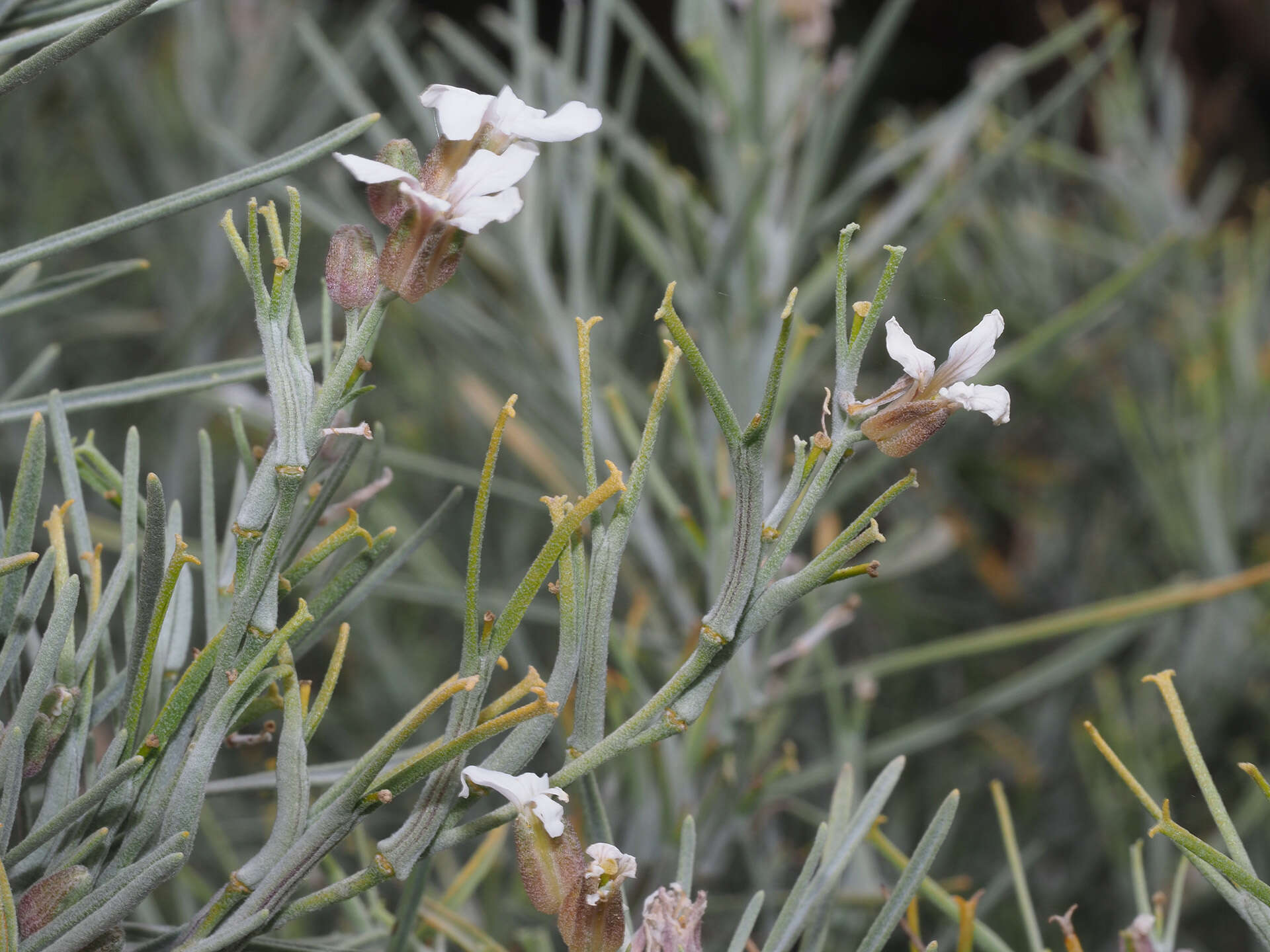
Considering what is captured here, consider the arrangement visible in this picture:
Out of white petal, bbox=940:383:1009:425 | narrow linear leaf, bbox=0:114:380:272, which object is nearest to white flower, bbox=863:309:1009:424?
white petal, bbox=940:383:1009:425

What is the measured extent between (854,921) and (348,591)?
1.08 feet

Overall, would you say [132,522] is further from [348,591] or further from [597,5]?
[597,5]

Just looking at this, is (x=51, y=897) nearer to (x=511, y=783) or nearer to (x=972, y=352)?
(x=511, y=783)

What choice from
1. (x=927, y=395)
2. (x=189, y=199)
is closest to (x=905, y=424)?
(x=927, y=395)

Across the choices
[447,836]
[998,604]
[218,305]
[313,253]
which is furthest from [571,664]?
[313,253]

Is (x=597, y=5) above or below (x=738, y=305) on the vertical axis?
above

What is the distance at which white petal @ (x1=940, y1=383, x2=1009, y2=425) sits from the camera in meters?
0.17

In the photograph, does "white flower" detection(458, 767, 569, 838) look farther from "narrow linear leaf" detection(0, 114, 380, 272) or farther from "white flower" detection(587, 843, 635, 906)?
"narrow linear leaf" detection(0, 114, 380, 272)

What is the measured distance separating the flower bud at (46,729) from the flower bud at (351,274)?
0.09 m

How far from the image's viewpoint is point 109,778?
0.17 meters

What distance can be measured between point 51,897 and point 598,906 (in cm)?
9

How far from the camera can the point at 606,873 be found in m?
0.18

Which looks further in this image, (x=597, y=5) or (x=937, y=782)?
(x=937, y=782)

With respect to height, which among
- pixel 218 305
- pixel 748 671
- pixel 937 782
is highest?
pixel 218 305
